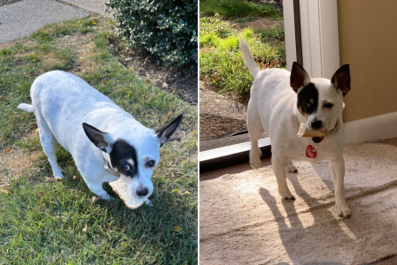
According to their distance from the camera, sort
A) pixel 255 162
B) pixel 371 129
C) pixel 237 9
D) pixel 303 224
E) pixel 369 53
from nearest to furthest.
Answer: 1. pixel 303 224
2. pixel 255 162
3. pixel 237 9
4. pixel 369 53
5. pixel 371 129

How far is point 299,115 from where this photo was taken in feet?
4.93

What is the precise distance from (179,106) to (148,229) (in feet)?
1.49

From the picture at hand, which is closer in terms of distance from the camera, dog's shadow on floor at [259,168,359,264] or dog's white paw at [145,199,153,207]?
dog's white paw at [145,199,153,207]

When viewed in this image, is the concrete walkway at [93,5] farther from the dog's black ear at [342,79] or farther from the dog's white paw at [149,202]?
the dog's black ear at [342,79]

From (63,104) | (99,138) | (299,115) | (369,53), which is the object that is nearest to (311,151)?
(299,115)

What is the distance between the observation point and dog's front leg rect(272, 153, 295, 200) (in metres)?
1.71

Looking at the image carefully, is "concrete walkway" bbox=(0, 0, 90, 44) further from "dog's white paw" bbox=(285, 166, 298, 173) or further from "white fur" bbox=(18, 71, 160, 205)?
"dog's white paw" bbox=(285, 166, 298, 173)

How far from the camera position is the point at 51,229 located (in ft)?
4.52

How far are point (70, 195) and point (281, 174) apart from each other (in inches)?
34.4

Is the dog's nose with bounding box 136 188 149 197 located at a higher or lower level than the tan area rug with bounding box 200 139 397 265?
higher

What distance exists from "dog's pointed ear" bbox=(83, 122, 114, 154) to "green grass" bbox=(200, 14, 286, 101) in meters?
0.98

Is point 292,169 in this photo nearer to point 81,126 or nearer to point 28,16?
point 81,126

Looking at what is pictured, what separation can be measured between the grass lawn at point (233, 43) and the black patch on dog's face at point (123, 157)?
98 centimetres

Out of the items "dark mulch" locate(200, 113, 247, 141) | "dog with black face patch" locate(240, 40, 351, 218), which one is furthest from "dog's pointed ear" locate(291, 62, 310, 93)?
"dark mulch" locate(200, 113, 247, 141)
